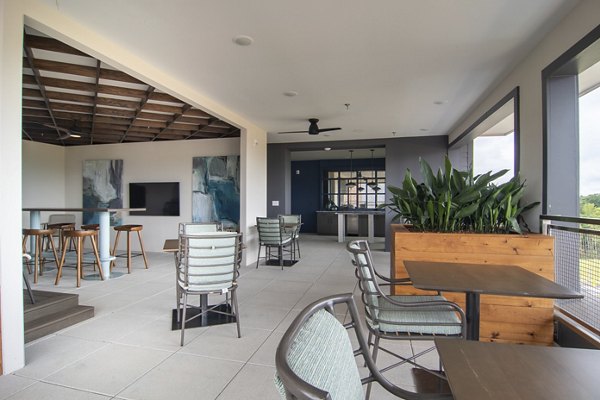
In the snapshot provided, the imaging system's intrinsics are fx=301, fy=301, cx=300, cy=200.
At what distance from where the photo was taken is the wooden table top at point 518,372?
2.51 ft

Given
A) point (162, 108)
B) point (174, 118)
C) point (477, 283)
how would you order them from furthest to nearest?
point (174, 118)
point (162, 108)
point (477, 283)

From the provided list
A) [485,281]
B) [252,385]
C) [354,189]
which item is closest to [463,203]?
[485,281]

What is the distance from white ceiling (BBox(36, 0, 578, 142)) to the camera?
A: 2.24m

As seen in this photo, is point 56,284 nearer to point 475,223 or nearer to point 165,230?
point 165,230

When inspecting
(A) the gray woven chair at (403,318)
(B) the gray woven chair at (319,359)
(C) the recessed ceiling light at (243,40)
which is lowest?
(A) the gray woven chair at (403,318)

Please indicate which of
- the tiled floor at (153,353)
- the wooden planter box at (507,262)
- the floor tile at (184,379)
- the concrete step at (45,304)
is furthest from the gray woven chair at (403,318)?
the concrete step at (45,304)

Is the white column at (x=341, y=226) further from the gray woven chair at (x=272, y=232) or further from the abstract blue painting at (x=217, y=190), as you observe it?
the gray woven chair at (x=272, y=232)

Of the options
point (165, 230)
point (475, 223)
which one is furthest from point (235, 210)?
point (475, 223)

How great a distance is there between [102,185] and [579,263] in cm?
825

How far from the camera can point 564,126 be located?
8.50ft

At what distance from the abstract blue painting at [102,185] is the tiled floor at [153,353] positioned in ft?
10.7

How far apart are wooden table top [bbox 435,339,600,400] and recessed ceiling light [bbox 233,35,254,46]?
268 cm

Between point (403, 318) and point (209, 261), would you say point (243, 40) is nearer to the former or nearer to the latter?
point (209, 261)

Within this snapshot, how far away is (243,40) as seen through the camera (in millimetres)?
2682
